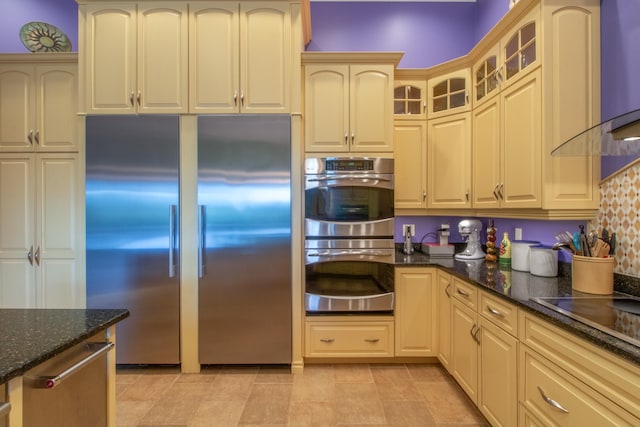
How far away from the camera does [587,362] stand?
1.11 m

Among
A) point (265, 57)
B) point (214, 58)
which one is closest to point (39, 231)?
point (214, 58)

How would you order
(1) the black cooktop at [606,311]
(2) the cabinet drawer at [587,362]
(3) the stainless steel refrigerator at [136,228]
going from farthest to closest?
(3) the stainless steel refrigerator at [136,228], (1) the black cooktop at [606,311], (2) the cabinet drawer at [587,362]

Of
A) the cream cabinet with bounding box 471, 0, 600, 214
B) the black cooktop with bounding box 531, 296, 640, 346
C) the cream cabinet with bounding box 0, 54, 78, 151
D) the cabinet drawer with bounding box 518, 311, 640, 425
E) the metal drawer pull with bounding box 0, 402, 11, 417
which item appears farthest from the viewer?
the cream cabinet with bounding box 0, 54, 78, 151

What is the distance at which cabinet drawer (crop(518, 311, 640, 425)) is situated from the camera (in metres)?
0.97

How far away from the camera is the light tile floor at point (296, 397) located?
1.97 metres

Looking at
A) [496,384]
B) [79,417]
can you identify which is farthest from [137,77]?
[496,384]

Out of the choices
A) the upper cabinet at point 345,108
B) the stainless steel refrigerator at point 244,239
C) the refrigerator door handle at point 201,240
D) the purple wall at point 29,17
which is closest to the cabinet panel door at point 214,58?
the stainless steel refrigerator at point 244,239

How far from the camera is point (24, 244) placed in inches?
99.7

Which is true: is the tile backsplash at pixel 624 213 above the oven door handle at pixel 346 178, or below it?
below

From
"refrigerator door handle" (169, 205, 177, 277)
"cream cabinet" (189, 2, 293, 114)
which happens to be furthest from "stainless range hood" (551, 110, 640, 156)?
"refrigerator door handle" (169, 205, 177, 277)

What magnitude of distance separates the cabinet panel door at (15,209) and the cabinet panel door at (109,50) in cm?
80

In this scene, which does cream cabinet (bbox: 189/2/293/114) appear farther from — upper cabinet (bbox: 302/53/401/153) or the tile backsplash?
the tile backsplash

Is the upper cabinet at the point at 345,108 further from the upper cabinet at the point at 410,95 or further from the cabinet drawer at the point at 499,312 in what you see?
the cabinet drawer at the point at 499,312

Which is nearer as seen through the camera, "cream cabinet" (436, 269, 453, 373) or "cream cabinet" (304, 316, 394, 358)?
"cream cabinet" (436, 269, 453, 373)
